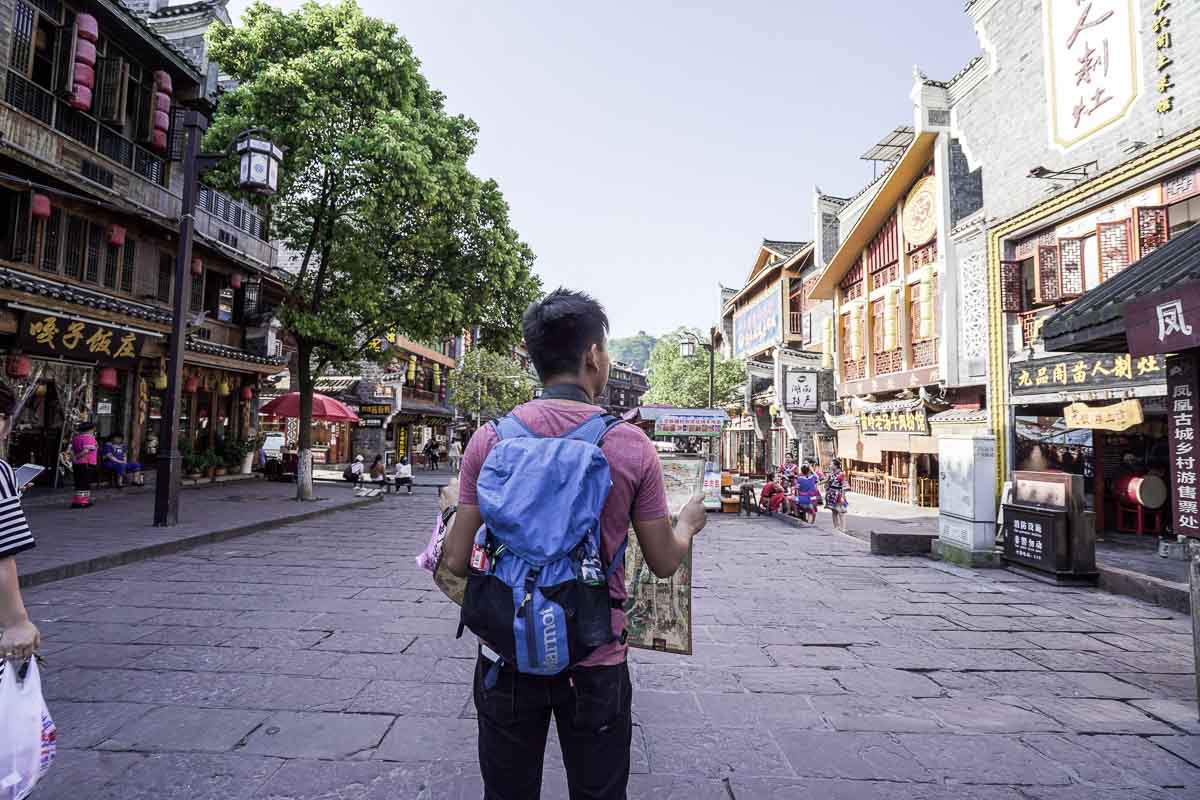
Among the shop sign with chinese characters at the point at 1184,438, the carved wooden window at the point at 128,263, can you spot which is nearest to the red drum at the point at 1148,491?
the shop sign with chinese characters at the point at 1184,438

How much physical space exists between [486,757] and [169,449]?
10348 millimetres

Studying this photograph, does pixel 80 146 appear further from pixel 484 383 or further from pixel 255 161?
pixel 484 383

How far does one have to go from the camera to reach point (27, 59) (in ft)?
39.1

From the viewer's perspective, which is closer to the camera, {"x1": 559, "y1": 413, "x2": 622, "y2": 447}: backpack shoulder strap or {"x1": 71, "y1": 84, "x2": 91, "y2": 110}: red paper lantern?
{"x1": 559, "y1": 413, "x2": 622, "y2": 447}: backpack shoulder strap

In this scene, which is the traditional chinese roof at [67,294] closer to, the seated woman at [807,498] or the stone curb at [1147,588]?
the seated woman at [807,498]

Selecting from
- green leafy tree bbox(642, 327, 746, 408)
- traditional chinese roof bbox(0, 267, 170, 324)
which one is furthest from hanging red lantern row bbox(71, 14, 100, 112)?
green leafy tree bbox(642, 327, 746, 408)

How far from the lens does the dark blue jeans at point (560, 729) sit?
1.67m

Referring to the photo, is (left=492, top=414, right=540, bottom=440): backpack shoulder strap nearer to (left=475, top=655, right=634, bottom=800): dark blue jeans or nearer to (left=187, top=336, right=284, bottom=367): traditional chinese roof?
(left=475, top=655, right=634, bottom=800): dark blue jeans

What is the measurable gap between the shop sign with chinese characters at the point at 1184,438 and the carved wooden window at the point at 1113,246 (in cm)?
718

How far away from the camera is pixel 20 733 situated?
189 centimetres

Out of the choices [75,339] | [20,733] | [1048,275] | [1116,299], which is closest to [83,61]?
[75,339]

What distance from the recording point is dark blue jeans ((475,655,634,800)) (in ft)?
5.49

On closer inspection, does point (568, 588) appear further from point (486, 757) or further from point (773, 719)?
point (773, 719)

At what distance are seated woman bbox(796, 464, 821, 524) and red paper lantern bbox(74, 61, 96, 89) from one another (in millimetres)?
16776
